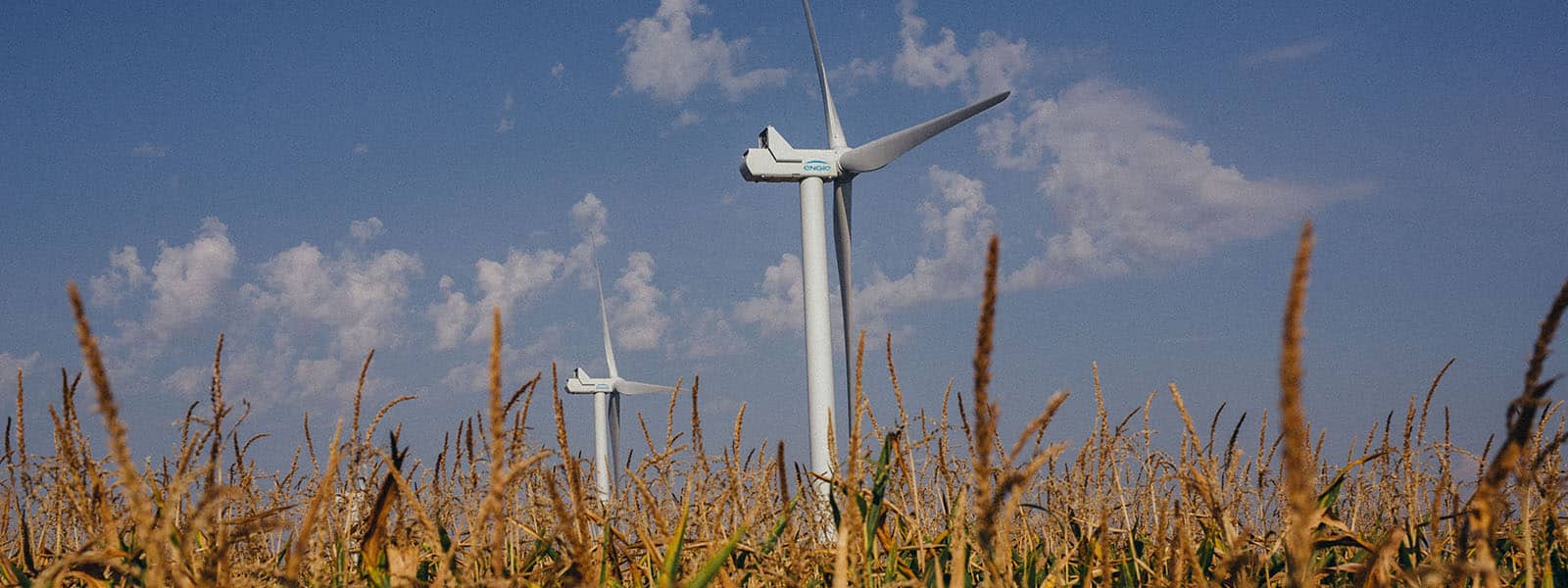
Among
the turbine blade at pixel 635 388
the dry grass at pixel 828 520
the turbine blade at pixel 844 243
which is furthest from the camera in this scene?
the turbine blade at pixel 635 388

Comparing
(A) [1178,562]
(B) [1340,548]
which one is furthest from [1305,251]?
(B) [1340,548]

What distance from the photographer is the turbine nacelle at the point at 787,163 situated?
23516 millimetres

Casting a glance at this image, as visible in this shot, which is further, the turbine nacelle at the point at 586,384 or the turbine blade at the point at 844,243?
the turbine nacelle at the point at 586,384

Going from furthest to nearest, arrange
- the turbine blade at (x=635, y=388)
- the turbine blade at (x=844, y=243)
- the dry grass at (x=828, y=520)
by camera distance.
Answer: the turbine blade at (x=635, y=388), the turbine blade at (x=844, y=243), the dry grass at (x=828, y=520)

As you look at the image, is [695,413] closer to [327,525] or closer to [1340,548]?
[327,525]

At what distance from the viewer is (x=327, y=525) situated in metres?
4.04

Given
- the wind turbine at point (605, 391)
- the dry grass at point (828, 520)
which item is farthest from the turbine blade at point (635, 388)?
the dry grass at point (828, 520)

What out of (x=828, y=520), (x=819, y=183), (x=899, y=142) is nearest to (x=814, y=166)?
(x=819, y=183)

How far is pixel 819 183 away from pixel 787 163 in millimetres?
835

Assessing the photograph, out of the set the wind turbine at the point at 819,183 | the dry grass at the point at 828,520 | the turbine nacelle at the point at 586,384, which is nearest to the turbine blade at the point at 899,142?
the wind turbine at the point at 819,183

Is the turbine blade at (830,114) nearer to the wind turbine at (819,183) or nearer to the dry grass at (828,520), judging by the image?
the wind turbine at (819,183)

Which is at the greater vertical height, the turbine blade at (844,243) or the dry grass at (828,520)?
the turbine blade at (844,243)

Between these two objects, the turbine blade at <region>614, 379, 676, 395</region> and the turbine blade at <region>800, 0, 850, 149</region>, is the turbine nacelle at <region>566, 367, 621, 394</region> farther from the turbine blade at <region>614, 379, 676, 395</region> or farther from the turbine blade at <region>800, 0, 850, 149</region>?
the turbine blade at <region>800, 0, 850, 149</region>

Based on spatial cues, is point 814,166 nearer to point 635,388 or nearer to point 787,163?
point 787,163
